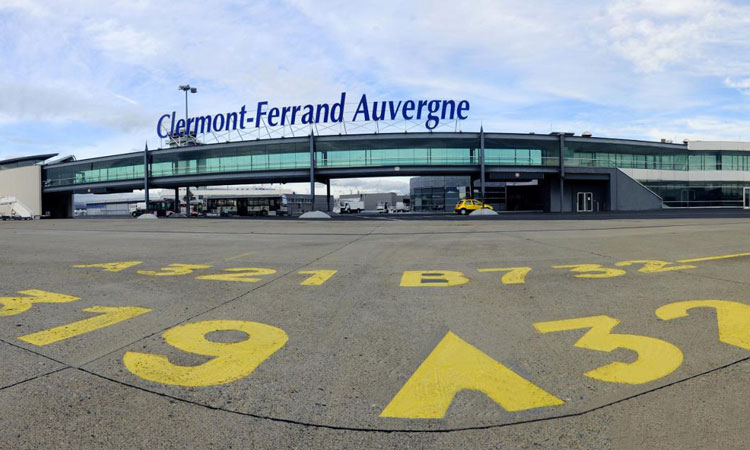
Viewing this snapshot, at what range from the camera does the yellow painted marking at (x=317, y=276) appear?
22.9ft

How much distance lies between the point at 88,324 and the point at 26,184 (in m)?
80.5

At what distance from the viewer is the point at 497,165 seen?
44.6 m

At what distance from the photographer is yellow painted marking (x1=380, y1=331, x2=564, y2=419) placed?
2783mm

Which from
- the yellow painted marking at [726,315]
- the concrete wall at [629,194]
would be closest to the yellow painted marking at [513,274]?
the yellow painted marking at [726,315]

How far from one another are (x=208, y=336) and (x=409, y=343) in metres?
2.06

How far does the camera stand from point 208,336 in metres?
4.21

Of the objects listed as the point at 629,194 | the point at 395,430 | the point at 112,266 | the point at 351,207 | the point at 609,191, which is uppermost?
the point at 609,191

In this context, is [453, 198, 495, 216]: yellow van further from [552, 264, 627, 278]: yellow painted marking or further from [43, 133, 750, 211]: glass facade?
[552, 264, 627, 278]: yellow painted marking

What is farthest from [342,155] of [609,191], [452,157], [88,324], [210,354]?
[210,354]

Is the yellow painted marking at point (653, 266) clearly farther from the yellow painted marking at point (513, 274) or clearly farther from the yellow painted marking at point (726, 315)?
the yellow painted marking at point (726, 315)

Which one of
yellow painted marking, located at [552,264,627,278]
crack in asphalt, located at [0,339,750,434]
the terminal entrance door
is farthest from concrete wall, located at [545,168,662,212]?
crack in asphalt, located at [0,339,750,434]

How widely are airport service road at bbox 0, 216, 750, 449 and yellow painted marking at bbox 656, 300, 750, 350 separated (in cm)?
3

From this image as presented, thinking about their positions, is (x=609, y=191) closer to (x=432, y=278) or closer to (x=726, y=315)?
(x=432, y=278)

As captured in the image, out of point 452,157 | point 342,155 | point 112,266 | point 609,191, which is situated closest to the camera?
point 112,266
